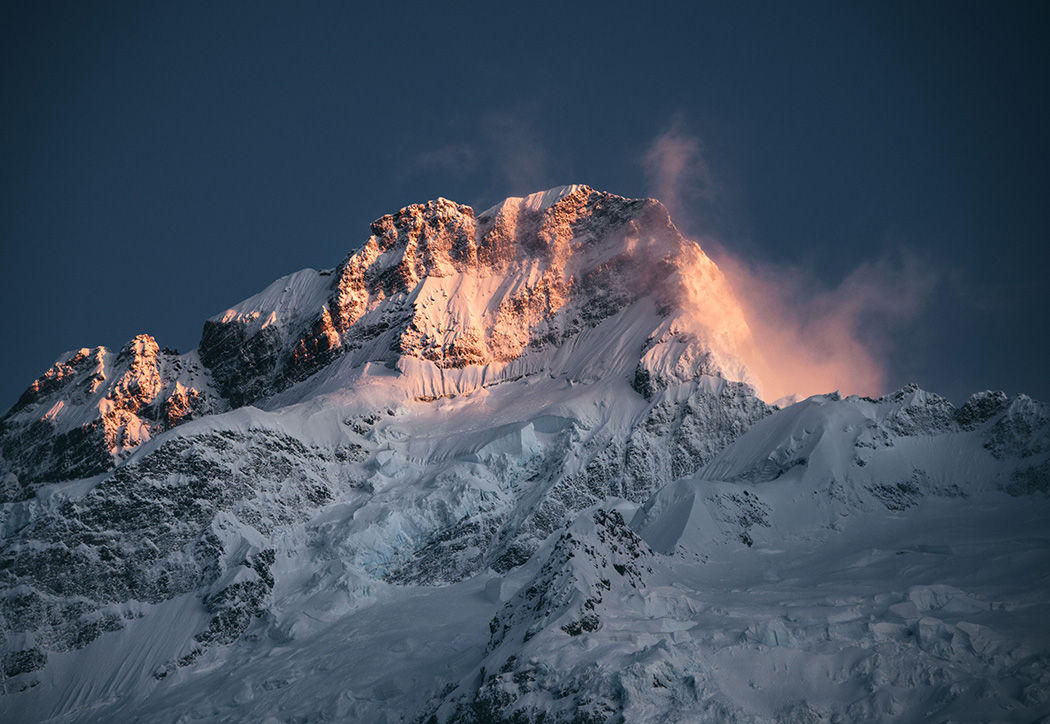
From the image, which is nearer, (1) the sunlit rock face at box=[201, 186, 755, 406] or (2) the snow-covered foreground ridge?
(2) the snow-covered foreground ridge

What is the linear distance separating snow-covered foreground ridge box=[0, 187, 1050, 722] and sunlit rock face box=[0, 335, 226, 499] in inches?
27.6

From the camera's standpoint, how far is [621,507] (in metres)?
115

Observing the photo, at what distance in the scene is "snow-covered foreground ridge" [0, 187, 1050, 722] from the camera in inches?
2208

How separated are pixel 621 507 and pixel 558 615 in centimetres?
5634

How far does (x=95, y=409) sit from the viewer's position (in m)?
164

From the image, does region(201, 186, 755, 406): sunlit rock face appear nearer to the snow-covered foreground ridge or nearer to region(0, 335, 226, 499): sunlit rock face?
the snow-covered foreground ridge

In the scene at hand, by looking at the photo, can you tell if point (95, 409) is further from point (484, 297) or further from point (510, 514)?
point (510, 514)

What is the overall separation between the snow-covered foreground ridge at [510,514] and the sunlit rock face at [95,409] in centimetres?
70

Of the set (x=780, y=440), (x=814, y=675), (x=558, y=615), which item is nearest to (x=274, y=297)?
(x=780, y=440)

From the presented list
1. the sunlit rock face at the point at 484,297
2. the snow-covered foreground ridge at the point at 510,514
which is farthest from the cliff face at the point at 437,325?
the snow-covered foreground ridge at the point at 510,514

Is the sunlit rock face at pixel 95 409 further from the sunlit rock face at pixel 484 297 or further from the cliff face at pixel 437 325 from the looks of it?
the sunlit rock face at pixel 484 297

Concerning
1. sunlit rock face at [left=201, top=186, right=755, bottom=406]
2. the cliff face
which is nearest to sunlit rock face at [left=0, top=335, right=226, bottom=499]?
the cliff face

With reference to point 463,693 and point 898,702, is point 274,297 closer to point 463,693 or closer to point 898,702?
point 463,693

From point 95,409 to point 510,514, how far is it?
290 ft
